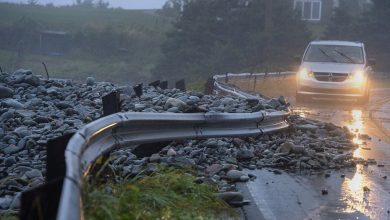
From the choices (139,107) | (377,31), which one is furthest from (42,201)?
(377,31)

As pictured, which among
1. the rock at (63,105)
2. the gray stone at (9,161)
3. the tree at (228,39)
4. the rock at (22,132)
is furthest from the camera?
the tree at (228,39)

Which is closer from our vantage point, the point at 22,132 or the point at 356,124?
the point at 22,132

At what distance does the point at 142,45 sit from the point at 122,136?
183ft

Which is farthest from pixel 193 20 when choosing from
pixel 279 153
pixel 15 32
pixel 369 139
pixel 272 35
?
pixel 279 153

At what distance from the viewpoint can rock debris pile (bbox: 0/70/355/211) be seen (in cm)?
772

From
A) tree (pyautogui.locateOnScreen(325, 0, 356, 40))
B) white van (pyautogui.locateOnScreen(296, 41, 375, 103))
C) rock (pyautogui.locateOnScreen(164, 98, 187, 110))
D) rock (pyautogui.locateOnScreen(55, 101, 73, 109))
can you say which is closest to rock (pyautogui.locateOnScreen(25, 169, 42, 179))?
rock (pyautogui.locateOnScreen(164, 98, 187, 110))

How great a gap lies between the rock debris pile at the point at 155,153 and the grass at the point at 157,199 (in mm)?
461

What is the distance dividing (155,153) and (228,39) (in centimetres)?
4069

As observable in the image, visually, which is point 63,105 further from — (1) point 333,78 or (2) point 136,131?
(1) point 333,78

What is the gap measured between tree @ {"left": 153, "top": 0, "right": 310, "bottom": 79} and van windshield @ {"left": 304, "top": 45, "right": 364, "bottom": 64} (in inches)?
869

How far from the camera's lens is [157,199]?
19.2 feet

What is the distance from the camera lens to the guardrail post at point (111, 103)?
25.5 ft

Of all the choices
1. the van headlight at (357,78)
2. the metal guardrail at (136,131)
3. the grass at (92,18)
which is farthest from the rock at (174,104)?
the grass at (92,18)

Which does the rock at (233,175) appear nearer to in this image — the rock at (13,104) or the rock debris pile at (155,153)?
the rock debris pile at (155,153)
